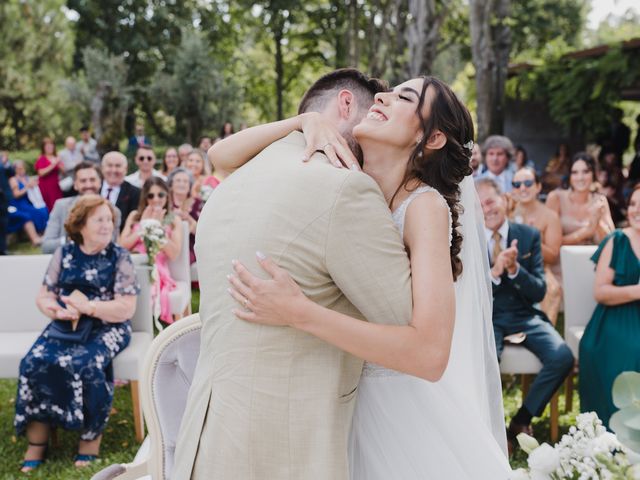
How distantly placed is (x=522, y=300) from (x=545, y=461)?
11.5 feet

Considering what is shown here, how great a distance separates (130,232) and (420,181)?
4.97 metres

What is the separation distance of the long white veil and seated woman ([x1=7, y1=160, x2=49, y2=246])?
10.6 metres

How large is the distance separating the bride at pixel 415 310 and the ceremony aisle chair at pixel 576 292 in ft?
8.97

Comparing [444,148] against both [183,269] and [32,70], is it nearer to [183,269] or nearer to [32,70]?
[183,269]

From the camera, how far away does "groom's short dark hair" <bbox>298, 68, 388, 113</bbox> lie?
1.96 meters

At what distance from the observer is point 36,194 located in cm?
1262

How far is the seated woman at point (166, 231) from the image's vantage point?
5.79m

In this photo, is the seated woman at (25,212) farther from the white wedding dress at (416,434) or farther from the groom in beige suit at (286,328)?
the groom in beige suit at (286,328)

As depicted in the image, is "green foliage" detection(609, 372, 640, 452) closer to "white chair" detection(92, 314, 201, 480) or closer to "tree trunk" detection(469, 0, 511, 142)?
"white chair" detection(92, 314, 201, 480)

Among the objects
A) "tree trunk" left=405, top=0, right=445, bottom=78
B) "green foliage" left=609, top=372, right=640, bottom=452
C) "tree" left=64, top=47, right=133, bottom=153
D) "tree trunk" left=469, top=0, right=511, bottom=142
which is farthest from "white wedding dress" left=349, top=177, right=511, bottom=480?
"tree" left=64, top=47, right=133, bottom=153

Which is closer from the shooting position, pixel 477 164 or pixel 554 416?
pixel 554 416

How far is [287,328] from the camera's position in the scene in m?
1.57

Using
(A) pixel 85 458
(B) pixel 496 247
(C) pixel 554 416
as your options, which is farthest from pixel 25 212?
(C) pixel 554 416

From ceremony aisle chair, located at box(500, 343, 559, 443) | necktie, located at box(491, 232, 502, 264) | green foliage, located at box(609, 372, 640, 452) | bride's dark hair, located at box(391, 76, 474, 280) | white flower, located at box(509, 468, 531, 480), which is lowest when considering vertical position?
ceremony aisle chair, located at box(500, 343, 559, 443)
